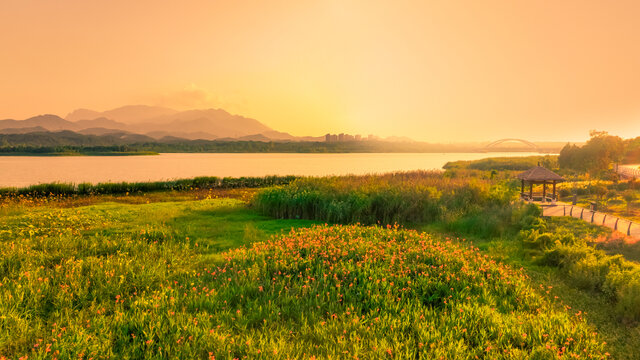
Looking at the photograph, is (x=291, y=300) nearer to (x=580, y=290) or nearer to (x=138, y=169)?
(x=580, y=290)

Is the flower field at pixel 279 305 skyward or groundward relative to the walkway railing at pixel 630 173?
groundward

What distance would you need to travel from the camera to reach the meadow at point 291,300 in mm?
4520

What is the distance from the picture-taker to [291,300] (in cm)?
594

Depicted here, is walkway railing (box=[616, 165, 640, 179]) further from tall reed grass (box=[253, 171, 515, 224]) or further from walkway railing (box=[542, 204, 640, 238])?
tall reed grass (box=[253, 171, 515, 224])

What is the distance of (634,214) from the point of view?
1709 cm

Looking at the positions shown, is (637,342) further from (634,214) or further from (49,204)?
(49,204)

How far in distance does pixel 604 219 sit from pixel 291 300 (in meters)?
15.5

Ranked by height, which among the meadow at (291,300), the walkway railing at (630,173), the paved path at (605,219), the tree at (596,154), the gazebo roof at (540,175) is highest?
the tree at (596,154)

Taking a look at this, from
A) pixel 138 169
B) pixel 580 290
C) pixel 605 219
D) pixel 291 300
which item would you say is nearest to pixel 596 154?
pixel 605 219

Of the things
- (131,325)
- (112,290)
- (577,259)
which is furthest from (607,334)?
(112,290)

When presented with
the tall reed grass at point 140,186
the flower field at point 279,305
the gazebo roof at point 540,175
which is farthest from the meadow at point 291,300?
the tall reed grass at point 140,186

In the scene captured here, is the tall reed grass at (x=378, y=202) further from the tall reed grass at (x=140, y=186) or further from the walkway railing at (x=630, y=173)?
the walkway railing at (x=630, y=173)

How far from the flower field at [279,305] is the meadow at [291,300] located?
0.10 ft

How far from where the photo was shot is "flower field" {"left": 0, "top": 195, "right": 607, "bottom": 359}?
14.7 feet
